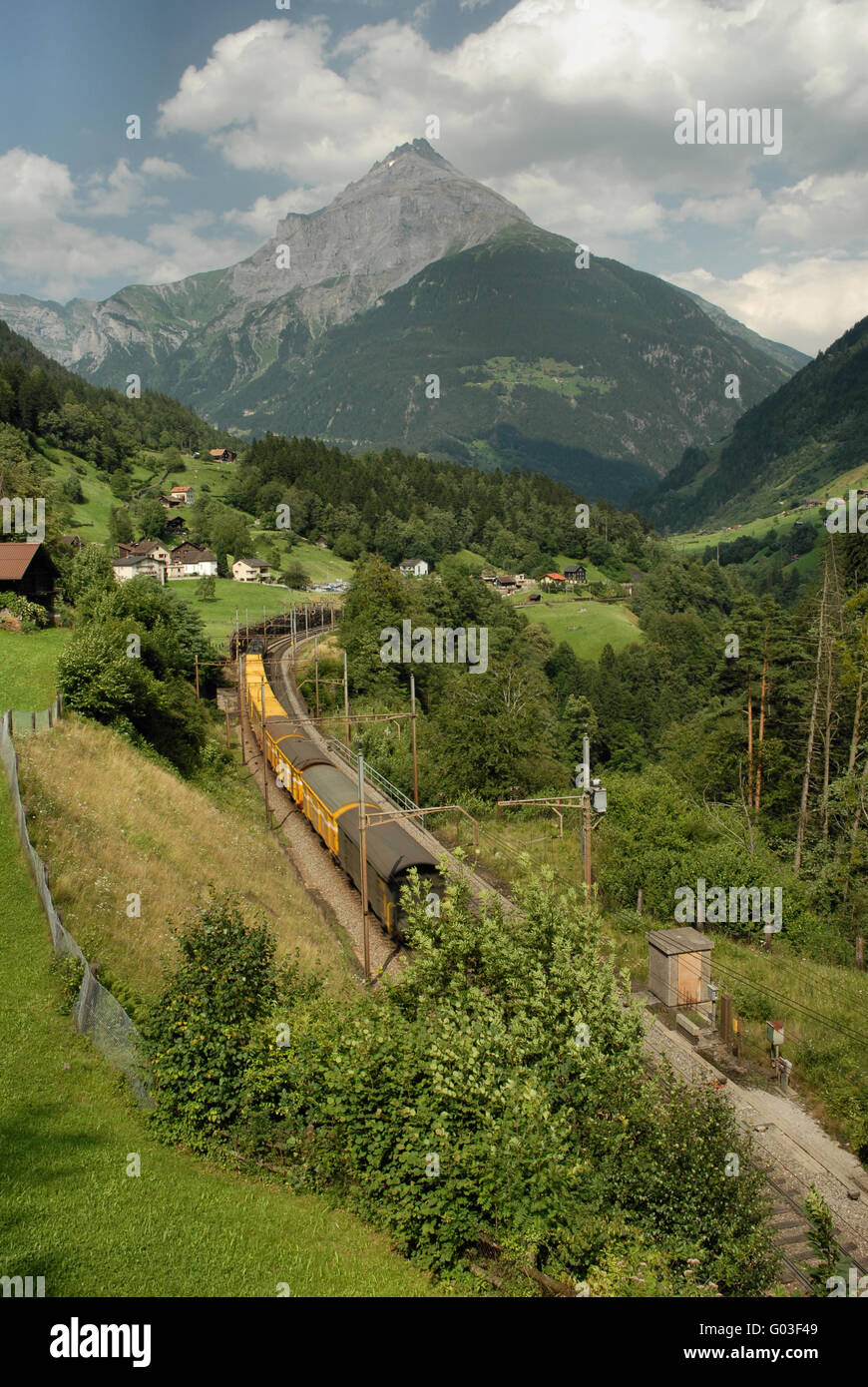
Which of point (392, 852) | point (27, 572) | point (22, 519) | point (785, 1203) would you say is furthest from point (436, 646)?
point (785, 1203)

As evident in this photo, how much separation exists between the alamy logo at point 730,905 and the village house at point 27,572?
39.2 meters

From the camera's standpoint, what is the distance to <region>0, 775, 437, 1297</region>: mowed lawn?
8555mm

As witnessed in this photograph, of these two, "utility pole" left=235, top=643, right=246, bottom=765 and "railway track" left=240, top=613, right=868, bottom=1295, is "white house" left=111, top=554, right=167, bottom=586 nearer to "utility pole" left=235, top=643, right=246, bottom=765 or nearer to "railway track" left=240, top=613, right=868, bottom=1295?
"utility pole" left=235, top=643, right=246, bottom=765

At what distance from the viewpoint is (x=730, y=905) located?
81.8 ft

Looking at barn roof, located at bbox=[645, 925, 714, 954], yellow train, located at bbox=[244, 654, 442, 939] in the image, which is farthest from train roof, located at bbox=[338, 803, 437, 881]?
barn roof, located at bbox=[645, 925, 714, 954]

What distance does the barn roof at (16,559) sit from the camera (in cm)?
4300

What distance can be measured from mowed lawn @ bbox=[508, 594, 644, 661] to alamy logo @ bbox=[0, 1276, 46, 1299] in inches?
3977

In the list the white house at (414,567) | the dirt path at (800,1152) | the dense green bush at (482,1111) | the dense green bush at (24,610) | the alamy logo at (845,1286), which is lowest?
the dirt path at (800,1152)

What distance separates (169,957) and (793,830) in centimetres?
3515

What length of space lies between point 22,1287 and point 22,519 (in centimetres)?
6476

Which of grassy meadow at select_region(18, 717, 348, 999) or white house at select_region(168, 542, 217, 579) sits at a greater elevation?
white house at select_region(168, 542, 217, 579)

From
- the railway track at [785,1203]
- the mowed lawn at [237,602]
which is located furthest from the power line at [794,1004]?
the mowed lawn at [237,602]

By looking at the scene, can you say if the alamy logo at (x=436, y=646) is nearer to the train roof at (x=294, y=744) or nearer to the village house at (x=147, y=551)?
the train roof at (x=294, y=744)

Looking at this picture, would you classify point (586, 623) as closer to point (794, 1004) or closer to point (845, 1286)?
point (794, 1004)
